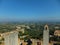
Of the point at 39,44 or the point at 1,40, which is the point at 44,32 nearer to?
the point at 39,44

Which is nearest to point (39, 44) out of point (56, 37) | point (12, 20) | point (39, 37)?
point (39, 37)

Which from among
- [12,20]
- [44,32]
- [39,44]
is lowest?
[39,44]

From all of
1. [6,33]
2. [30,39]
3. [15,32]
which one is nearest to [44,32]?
[30,39]

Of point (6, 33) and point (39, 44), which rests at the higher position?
point (6, 33)

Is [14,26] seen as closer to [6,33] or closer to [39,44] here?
[6,33]

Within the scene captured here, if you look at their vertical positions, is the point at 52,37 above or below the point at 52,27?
below

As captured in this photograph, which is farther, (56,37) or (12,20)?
(56,37)

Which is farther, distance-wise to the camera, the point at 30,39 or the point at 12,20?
the point at 30,39

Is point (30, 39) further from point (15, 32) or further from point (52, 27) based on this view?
point (52, 27)
